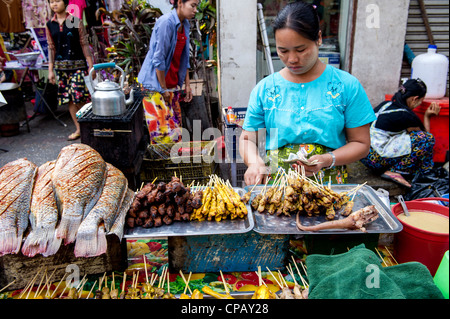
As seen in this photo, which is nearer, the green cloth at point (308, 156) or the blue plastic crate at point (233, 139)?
the green cloth at point (308, 156)

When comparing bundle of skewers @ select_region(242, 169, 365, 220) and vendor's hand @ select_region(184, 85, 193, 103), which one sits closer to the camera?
bundle of skewers @ select_region(242, 169, 365, 220)

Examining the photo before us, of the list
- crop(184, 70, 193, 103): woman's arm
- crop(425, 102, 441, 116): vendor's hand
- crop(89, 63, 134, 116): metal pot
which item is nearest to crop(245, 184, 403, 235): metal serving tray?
crop(89, 63, 134, 116): metal pot

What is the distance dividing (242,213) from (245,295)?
0.49 metres

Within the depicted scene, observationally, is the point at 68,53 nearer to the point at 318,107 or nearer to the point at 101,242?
the point at 318,107

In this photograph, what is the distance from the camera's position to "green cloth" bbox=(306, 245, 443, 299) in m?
1.65

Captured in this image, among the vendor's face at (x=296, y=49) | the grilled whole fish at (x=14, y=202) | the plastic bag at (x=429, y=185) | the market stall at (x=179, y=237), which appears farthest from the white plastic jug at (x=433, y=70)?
the grilled whole fish at (x=14, y=202)

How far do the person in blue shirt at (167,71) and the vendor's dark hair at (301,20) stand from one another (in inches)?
113

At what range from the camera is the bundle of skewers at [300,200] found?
7.64ft

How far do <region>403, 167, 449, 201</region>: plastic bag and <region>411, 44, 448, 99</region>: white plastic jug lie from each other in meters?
1.47

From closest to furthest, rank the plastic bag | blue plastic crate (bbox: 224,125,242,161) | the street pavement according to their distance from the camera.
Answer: the plastic bag
blue plastic crate (bbox: 224,125,242,161)
the street pavement

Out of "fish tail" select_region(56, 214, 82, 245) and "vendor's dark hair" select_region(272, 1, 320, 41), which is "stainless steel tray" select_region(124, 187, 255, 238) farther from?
"vendor's dark hair" select_region(272, 1, 320, 41)

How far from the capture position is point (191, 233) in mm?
2146

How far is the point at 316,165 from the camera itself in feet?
8.59

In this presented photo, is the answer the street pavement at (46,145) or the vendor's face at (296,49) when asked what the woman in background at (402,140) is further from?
the vendor's face at (296,49)
